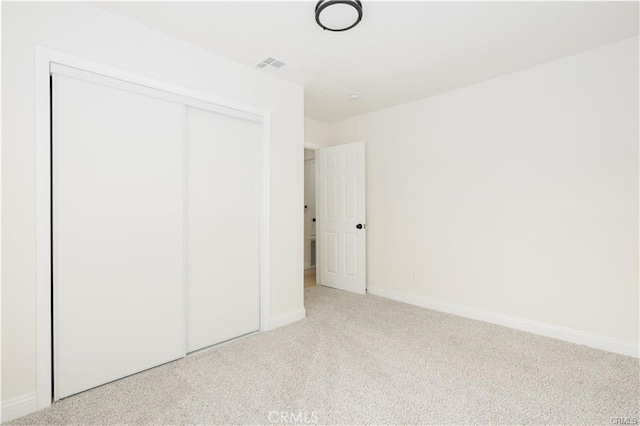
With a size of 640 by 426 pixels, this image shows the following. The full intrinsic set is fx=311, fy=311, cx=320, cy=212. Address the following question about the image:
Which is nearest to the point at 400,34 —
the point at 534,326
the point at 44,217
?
the point at 44,217

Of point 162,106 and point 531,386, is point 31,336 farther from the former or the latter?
point 531,386

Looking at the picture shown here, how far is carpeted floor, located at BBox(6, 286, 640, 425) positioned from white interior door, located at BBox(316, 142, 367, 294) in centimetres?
141

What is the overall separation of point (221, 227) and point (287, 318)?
1.17 meters

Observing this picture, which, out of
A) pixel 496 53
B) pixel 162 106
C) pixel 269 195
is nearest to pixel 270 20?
pixel 162 106

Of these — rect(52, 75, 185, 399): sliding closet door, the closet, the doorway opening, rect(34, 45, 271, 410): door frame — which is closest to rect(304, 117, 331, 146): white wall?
the doorway opening

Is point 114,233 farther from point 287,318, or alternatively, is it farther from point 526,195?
point 526,195

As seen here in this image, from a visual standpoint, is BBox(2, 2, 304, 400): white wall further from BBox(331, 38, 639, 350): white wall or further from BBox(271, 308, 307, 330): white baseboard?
BBox(331, 38, 639, 350): white wall

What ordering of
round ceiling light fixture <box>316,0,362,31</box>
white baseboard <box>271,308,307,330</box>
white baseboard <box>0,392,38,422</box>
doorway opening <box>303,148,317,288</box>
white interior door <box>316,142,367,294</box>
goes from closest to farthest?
1. white baseboard <box>0,392,38,422</box>
2. round ceiling light fixture <box>316,0,362,31</box>
3. white baseboard <box>271,308,307,330</box>
4. white interior door <box>316,142,367,294</box>
5. doorway opening <box>303,148,317,288</box>

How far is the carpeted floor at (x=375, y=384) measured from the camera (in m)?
1.77

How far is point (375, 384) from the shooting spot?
6.81ft

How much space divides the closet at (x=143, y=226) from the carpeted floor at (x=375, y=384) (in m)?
0.25

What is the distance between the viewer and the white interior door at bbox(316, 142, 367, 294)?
4.18m

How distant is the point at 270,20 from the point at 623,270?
3.31 m

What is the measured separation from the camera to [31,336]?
179 centimetres
